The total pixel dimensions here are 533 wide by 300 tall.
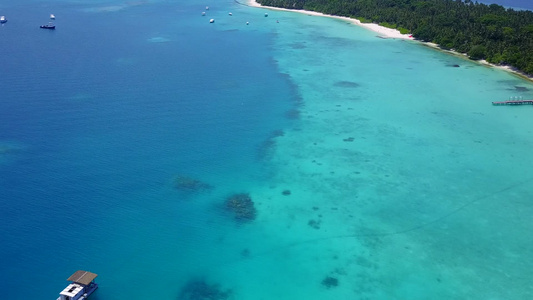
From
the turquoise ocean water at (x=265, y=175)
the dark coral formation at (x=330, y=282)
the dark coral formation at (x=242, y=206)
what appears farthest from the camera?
the dark coral formation at (x=242, y=206)

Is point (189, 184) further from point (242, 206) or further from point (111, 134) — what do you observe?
point (111, 134)

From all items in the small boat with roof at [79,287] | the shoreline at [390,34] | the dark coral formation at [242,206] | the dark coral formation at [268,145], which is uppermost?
the shoreline at [390,34]

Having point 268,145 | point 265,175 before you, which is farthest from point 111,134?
point 265,175

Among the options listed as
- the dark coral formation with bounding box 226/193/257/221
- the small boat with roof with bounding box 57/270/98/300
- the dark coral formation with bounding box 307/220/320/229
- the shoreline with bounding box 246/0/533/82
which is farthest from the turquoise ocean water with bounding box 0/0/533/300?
the shoreline with bounding box 246/0/533/82

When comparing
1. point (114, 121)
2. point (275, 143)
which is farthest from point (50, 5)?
point (275, 143)

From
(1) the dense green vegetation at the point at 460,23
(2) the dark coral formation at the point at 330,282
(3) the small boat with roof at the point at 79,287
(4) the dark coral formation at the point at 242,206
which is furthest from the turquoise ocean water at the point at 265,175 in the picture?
(1) the dense green vegetation at the point at 460,23

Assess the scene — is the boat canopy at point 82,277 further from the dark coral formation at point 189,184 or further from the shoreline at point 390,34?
the shoreline at point 390,34
